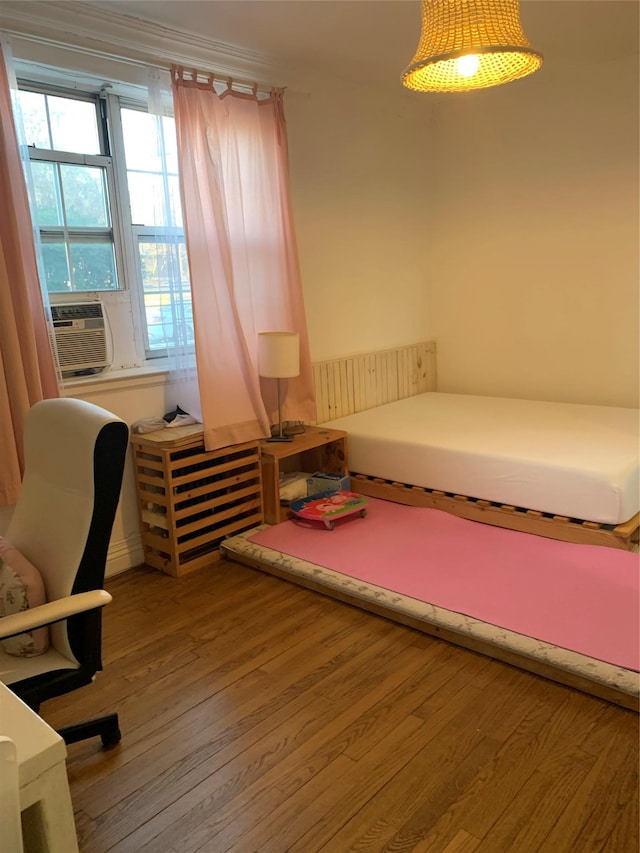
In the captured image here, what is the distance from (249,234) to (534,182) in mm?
2157

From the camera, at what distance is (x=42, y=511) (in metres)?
1.74

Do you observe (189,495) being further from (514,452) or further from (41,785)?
(41,785)

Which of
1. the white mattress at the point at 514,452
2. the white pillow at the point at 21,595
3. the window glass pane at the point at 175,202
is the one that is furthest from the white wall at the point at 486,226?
the white pillow at the point at 21,595

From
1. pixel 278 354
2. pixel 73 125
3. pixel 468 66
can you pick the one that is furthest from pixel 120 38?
pixel 468 66

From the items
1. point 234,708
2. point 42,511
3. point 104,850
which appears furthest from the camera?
point 234,708

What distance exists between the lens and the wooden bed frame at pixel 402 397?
2908mm

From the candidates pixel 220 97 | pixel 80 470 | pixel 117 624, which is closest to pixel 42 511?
pixel 80 470

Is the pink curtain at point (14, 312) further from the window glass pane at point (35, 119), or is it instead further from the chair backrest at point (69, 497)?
the chair backrest at point (69, 497)

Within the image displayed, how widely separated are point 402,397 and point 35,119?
295 centimetres

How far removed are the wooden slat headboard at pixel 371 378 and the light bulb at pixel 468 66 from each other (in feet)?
7.15

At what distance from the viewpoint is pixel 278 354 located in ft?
10.8

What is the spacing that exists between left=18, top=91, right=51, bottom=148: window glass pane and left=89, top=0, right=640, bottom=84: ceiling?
468 mm

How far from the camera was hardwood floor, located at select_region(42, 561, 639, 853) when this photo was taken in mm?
1575

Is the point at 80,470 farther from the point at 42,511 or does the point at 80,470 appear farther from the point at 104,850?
the point at 104,850
